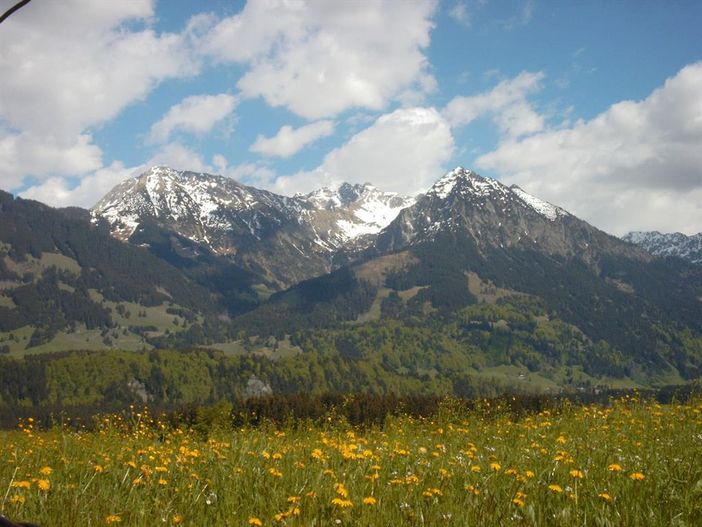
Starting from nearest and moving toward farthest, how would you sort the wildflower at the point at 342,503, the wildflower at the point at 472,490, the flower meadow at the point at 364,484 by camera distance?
1. the wildflower at the point at 342,503
2. the flower meadow at the point at 364,484
3. the wildflower at the point at 472,490

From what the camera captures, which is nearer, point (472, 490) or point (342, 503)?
point (342, 503)

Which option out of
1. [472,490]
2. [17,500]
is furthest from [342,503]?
[17,500]

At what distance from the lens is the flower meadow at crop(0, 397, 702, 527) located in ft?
16.7

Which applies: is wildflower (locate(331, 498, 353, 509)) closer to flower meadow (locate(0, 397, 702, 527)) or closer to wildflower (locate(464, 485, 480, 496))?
flower meadow (locate(0, 397, 702, 527))

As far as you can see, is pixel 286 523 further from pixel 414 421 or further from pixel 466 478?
pixel 414 421

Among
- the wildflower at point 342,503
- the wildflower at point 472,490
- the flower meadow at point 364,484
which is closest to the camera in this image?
the wildflower at point 342,503

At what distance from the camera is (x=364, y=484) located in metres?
6.16

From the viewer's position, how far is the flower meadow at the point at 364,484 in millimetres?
5098

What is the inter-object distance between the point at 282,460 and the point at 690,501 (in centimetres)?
479

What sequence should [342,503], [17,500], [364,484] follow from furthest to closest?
1. [364,484]
2. [17,500]
3. [342,503]

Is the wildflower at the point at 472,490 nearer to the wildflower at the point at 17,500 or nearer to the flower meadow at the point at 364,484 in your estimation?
the flower meadow at the point at 364,484

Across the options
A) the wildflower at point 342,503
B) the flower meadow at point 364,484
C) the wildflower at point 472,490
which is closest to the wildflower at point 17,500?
the flower meadow at point 364,484

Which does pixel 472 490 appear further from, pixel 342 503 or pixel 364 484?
pixel 342 503

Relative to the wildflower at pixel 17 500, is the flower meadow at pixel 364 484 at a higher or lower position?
lower
